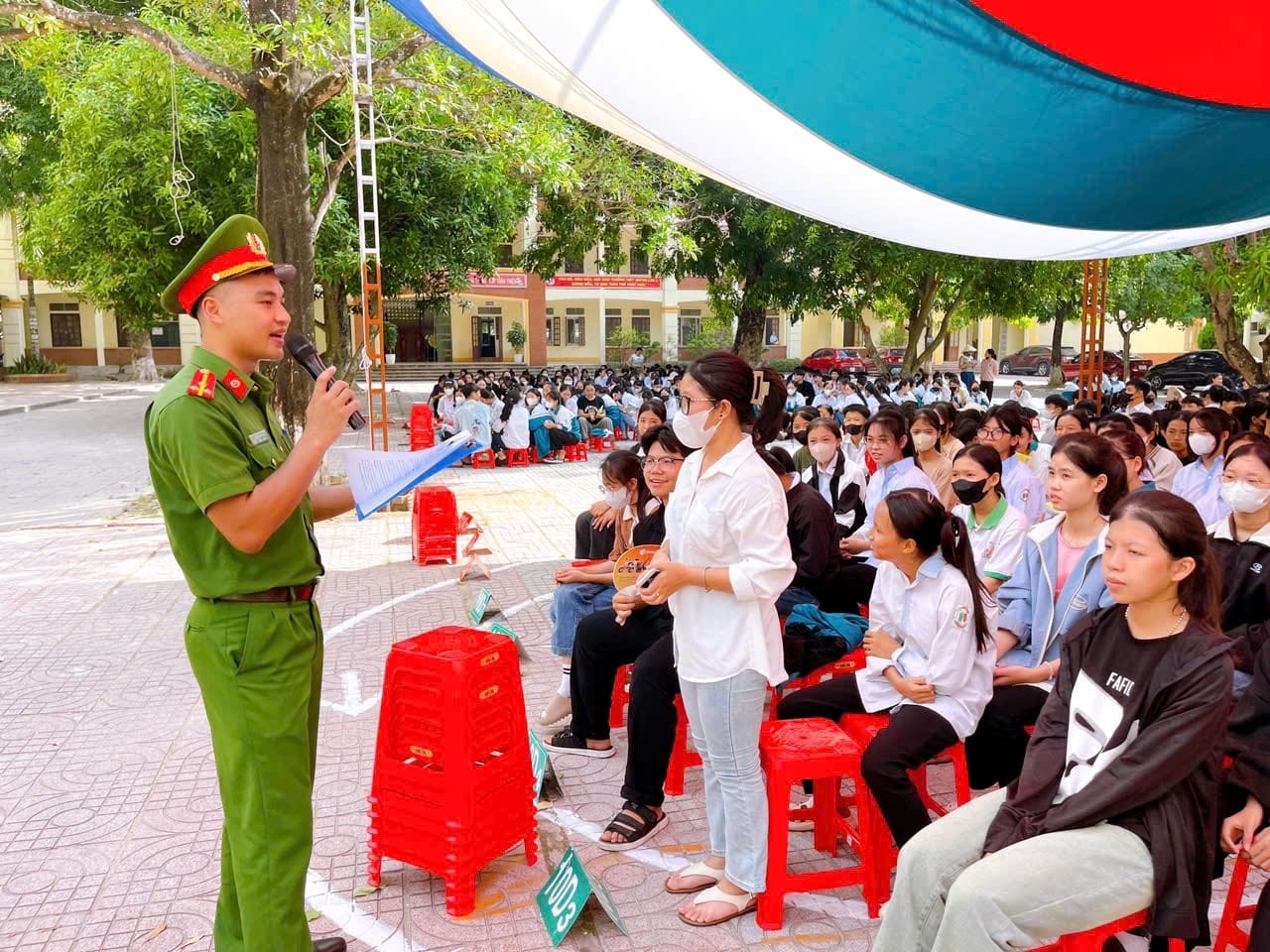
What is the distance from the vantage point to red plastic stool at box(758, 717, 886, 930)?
3240mm

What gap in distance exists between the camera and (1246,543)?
3.63 meters

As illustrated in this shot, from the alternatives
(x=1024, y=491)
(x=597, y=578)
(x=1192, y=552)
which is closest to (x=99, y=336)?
(x=597, y=578)

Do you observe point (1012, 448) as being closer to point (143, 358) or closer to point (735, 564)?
point (735, 564)

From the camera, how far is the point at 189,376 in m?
2.62

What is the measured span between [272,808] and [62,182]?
20051 millimetres

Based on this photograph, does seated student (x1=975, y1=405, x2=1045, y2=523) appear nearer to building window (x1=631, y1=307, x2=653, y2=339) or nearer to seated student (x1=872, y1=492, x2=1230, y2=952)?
seated student (x1=872, y1=492, x2=1230, y2=952)

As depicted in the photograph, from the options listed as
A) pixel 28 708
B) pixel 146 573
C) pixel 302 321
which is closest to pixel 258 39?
pixel 302 321

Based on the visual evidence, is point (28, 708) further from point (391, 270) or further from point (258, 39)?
point (391, 270)

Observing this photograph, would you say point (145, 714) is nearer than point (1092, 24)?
No

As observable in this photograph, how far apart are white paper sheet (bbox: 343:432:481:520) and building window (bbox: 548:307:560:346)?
140ft

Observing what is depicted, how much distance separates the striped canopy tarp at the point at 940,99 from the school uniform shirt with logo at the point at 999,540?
1.54m

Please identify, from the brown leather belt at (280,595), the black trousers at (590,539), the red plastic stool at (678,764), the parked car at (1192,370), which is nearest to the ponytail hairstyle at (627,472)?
the black trousers at (590,539)

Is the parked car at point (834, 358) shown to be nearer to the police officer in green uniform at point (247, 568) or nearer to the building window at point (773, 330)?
the building window at point (773, 330)

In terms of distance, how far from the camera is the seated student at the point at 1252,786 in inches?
103
